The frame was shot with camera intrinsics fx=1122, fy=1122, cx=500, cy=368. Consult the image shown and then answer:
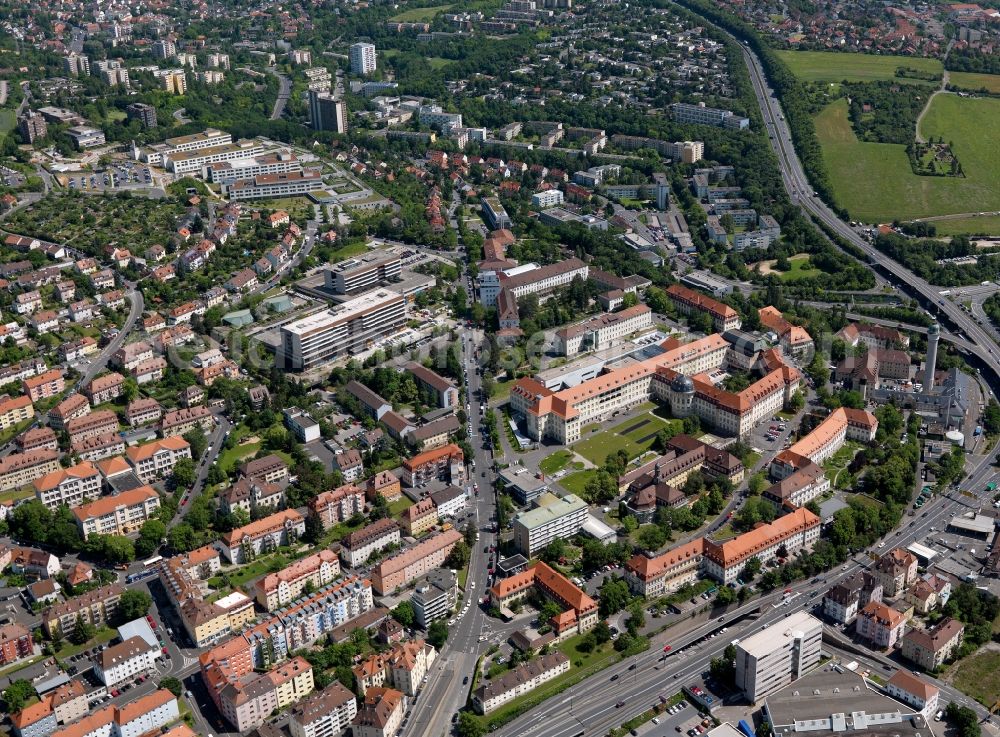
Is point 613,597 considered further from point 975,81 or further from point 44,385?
point 975,81

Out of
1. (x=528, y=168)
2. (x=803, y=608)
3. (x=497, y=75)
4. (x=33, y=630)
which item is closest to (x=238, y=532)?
(x=33, y=630)

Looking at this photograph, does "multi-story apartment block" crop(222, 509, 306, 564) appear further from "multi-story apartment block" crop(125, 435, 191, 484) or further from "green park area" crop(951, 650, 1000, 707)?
"green park area" crop(951, 650, 1000, 707)

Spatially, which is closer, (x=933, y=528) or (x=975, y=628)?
(x=975, y=628)

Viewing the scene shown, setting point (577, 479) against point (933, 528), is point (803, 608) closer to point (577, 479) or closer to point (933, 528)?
point (933, 528)

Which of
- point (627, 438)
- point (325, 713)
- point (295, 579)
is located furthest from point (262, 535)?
point (627, 438)

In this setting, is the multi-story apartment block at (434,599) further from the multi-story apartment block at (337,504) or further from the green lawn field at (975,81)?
the green lawn field at (975,81)

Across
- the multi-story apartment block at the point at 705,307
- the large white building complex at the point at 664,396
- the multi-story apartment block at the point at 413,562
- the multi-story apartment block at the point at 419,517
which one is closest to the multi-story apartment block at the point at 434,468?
the multi-story apartment block at the point at 419,517

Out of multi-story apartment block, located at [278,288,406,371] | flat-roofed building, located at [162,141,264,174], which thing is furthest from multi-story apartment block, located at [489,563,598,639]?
flat-roofed building, located at [162,141,264,174]
